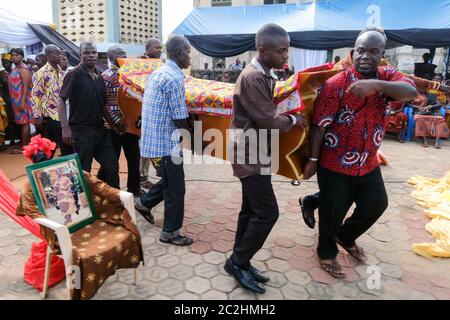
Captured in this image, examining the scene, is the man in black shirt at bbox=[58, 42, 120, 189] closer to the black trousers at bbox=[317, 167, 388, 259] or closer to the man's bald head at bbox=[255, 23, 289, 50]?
the man's bald head at bbox=[255, 23, 289, 50]

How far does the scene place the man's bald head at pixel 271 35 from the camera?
205 cm

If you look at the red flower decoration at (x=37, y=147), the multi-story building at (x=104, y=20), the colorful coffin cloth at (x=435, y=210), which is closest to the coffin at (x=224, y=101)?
the red flower decoration at (x=37, y=147)

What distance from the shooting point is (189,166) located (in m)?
5.78

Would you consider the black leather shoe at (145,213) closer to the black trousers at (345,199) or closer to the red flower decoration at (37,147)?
the red flower decoration at (37,147)

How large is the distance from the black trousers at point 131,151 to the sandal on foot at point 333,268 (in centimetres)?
234

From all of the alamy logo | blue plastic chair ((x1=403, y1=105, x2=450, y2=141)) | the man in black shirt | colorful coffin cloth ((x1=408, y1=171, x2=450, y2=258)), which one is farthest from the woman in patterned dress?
blue plastic chair ((x1=403, y1=105, x2=450, y2=141))

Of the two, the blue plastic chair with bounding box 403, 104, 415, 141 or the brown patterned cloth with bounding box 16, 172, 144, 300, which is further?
the blue plastic chair with bounding box 403, 104, 415, 141

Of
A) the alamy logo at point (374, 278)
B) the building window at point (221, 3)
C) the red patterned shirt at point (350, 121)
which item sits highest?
the building window at point (221, 3)

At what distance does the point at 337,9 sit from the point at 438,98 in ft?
11.9

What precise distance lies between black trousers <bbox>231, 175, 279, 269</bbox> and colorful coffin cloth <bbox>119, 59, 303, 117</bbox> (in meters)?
0.50

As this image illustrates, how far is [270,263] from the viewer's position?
288 centimetres

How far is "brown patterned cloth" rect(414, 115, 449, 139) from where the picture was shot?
7.50 metres

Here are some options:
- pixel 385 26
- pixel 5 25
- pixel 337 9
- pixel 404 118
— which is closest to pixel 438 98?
pixel 404 118
